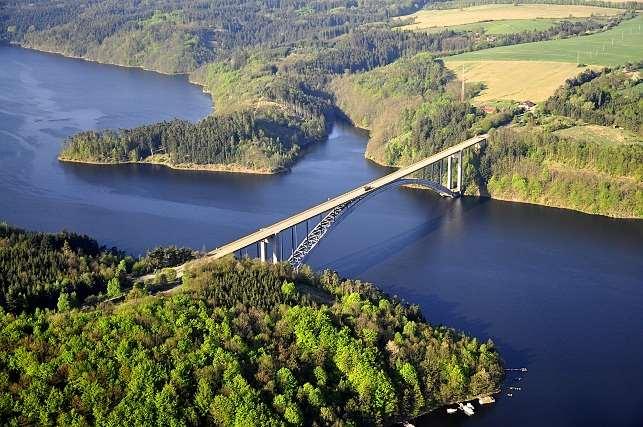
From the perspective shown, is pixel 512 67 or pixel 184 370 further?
pixel 512 67

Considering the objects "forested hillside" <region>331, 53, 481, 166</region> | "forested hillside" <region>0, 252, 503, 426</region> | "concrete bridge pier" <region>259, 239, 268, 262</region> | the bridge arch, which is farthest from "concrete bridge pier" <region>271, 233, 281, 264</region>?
"forested hillside" <region>331, 53, 481, 166</region>

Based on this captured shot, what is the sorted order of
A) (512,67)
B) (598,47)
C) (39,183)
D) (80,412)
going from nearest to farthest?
(80,412), (39,183), (512,67), (598,47)

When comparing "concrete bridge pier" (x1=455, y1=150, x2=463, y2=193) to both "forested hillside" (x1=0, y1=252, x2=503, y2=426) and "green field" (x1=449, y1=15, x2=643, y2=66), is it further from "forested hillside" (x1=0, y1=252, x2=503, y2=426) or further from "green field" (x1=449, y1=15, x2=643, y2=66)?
"green field" (x1=449, y1=15, x2=643, y2=66)

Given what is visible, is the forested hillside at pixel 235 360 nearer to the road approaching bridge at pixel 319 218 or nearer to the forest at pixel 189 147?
the road approaching bridge at pixel 319 218

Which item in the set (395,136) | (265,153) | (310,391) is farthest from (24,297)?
(395,136)

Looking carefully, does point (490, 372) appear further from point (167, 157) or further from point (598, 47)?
point (598, 47)

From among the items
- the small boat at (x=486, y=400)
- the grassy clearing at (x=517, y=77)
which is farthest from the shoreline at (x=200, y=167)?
the small boat at (x=486, y=400)
